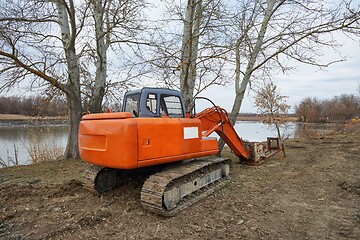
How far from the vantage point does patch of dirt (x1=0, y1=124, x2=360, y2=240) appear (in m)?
3.49

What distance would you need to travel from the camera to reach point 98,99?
29.8 feet

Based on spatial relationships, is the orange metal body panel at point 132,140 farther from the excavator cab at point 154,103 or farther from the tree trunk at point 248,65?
the tree trunk at point 248,65

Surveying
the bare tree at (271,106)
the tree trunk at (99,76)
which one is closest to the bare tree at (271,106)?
the bare tree at (271,106)

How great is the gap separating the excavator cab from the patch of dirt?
1568mm

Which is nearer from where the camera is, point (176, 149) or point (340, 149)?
point (176, 149)

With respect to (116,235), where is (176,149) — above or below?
above

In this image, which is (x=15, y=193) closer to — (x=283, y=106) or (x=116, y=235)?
(x=116, y=235)

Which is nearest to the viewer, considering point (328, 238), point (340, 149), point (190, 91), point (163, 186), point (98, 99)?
point (328, 238)

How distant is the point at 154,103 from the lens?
15.0 feet

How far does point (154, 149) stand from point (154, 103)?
92 centimetres

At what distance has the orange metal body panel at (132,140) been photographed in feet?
12.2

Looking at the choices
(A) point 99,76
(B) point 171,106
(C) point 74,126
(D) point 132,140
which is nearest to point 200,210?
(D) point 132,140

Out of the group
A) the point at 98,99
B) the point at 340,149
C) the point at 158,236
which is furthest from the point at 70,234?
the point at 340,149

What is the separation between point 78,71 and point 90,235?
6.39m
